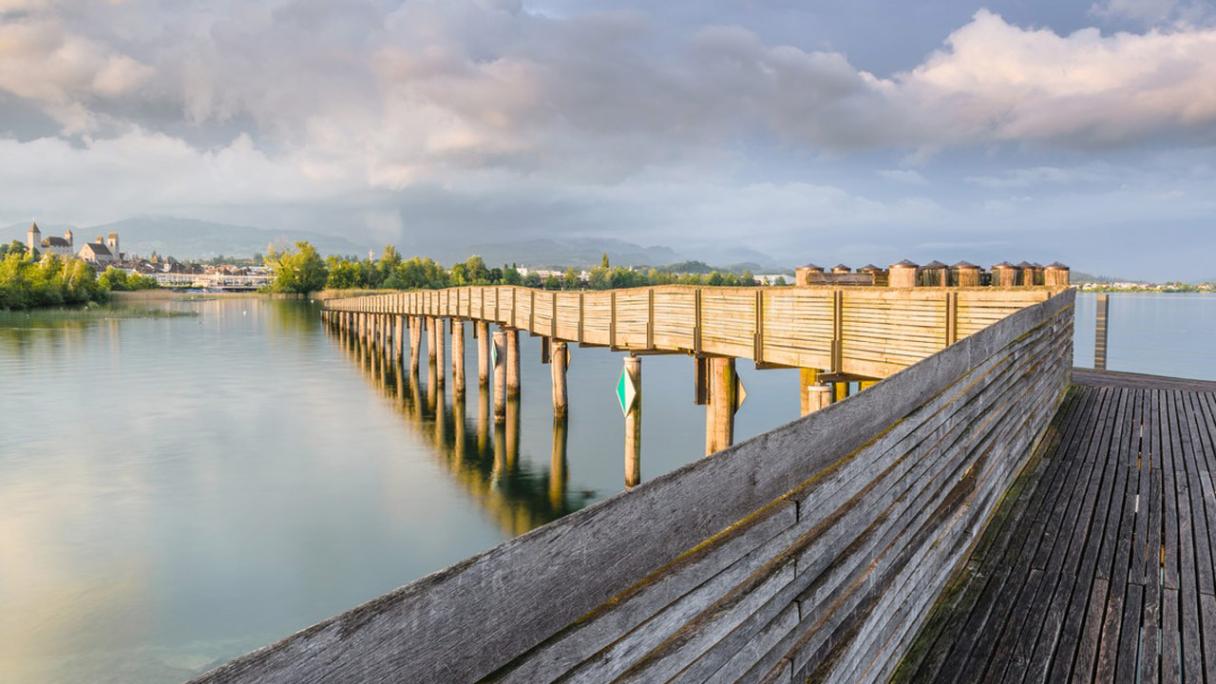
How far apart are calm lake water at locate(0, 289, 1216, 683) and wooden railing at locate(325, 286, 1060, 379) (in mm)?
4866

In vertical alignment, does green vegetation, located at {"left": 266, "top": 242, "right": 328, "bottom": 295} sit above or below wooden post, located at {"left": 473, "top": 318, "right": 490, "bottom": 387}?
above

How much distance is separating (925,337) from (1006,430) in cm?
281

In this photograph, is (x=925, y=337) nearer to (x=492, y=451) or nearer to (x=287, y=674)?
(x=287, y=674)

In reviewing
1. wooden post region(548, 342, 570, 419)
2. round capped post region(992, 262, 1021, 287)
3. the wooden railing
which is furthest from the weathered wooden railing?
wooden post region(548, 342, 570, 419)

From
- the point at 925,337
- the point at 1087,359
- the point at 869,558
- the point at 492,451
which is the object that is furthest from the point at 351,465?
the point at 1087,359

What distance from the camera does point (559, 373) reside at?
24.9m

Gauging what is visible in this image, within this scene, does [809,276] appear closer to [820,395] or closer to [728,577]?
[820,395]

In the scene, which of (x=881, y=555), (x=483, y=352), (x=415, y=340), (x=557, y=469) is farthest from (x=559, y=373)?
(x=881, y=555)

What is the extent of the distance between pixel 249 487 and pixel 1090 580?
20769 mm

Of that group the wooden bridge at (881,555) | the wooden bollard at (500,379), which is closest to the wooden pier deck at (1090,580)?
the wooden bridge at (881,555)

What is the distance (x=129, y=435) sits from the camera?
26.8 meters

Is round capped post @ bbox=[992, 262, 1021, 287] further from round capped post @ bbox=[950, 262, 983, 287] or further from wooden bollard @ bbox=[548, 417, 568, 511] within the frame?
wooden bollard @ bbox=[548, 417, 568, 511]

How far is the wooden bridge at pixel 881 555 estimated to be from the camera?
1984mm

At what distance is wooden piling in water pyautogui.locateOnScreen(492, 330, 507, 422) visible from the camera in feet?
88.7
